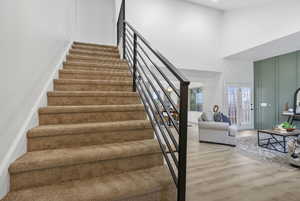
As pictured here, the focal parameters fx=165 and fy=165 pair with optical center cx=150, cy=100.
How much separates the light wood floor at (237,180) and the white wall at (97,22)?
4.85 metres

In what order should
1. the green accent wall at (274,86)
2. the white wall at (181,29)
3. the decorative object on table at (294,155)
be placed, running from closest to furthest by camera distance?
the decorative object on table at (294,155) < the white wall at (181,29) < the green accent wall at (274,86)

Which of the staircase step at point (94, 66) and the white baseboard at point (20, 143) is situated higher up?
the staircase step at point (94, 66)

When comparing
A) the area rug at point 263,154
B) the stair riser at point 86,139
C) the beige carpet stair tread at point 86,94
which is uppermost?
the beige carpet stair tread at point 86,94

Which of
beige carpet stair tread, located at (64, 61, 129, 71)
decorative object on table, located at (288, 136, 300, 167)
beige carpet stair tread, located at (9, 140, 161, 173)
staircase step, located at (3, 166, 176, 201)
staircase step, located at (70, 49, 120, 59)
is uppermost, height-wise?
staircase step, located at (70, 49, 120, 59)

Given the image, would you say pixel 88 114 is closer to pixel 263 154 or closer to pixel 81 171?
pixel 81 171

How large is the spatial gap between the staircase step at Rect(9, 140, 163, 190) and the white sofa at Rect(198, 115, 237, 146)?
3251 millimetres

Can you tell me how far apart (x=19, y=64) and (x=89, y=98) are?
33.1 inches

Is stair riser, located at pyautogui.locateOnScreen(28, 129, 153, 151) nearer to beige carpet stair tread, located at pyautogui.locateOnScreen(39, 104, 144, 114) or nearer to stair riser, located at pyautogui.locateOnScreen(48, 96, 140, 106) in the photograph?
beige carpet stair tread, located at pyautogui.locateOnScreen(39, 104, 144, 114)

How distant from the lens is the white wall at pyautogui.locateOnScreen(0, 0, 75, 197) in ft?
3.58

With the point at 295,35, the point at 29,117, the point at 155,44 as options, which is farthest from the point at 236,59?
the point at 29,117

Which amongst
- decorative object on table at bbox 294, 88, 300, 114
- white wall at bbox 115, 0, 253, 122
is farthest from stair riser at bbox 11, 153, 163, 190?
decorative object on table at bbox 294, 88, 300, 114

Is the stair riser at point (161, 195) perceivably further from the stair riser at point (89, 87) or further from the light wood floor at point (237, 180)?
the stair riser at point (89, 87)

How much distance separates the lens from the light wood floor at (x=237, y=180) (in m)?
2.00

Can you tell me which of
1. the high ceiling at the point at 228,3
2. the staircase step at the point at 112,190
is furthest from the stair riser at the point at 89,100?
the high ceiling at the point at 228,3
